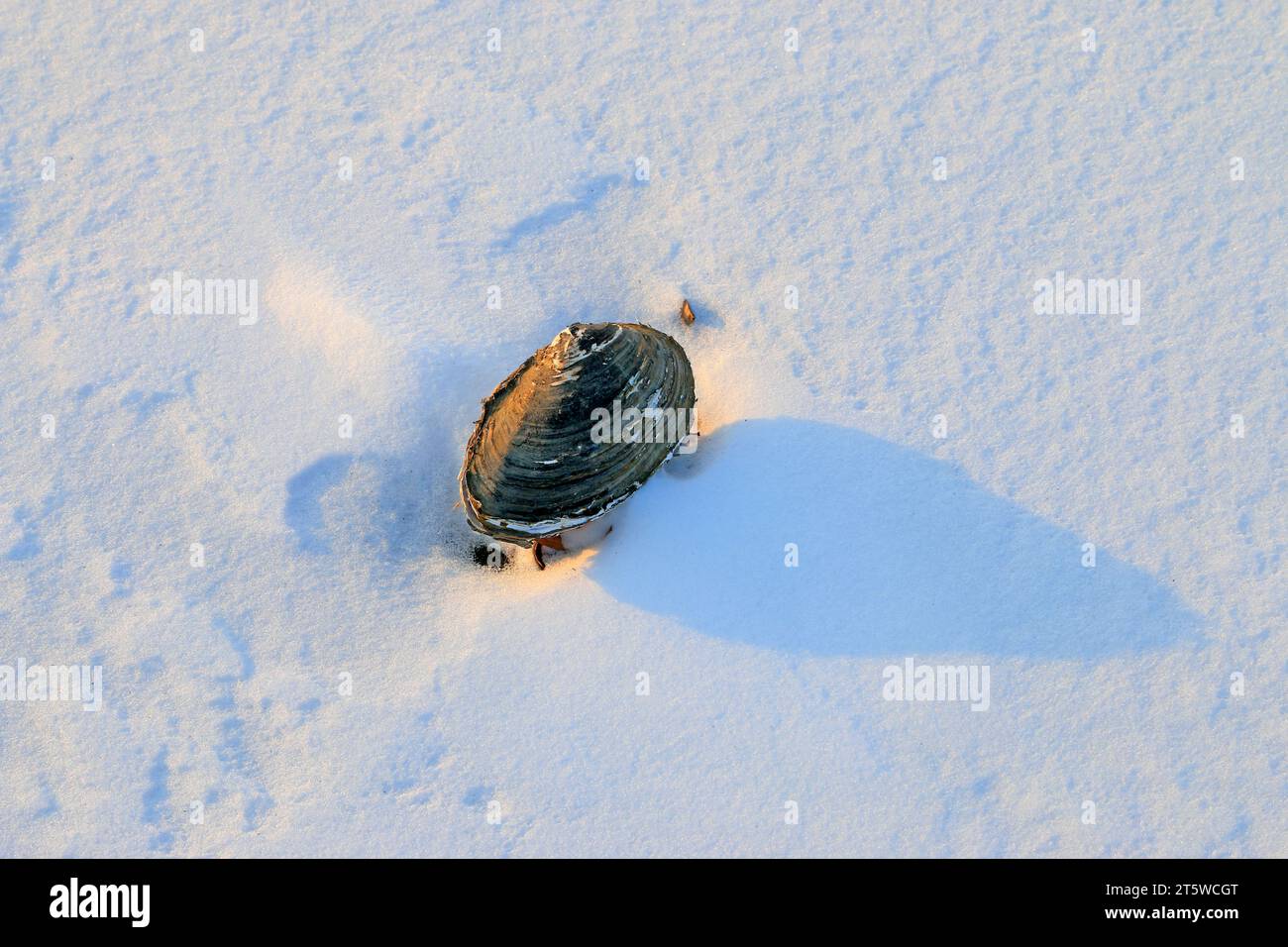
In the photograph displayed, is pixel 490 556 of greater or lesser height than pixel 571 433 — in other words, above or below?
below

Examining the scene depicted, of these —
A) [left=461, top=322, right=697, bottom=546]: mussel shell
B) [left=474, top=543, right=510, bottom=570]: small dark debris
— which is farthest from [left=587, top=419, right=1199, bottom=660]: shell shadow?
[left=474, top=543, right=510, bottom=570]: small dark debris

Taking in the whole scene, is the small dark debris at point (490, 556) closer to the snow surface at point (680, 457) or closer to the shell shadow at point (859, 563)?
the snow surface at point (680, 457)

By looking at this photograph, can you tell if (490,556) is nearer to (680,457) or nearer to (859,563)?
(680,457)

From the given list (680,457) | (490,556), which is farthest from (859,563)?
(490,556)

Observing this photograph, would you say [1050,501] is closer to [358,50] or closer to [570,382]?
[570,382]
